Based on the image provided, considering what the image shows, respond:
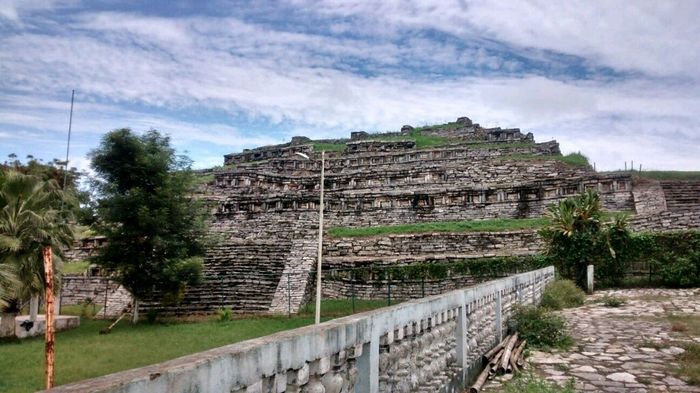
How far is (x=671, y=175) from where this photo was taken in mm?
34188

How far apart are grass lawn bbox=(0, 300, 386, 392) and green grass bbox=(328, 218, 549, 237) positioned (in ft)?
20.1

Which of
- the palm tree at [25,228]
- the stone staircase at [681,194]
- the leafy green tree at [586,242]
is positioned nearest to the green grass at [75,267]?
the palm tree at [25,228]

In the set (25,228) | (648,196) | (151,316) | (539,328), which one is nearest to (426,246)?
(648,196)

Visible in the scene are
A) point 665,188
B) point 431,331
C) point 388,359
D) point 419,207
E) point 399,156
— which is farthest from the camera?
point 399,156

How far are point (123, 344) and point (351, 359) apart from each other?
51.6 ft

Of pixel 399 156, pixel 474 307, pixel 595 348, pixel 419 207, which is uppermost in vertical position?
pixel 399 156

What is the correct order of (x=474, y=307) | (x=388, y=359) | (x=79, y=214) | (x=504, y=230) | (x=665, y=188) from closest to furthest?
(x=388, y=359), (x=474, y=307), (x=79, y=214), (x=504, y=230), (x=665, y=188)

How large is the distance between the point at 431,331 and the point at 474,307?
2.08 m

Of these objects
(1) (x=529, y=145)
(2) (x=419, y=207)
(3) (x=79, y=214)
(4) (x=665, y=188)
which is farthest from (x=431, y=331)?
(1) (x=529, y=145)

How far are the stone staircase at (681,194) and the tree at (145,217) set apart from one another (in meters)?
24.0

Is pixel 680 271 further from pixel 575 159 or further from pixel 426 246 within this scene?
pixel 575 159

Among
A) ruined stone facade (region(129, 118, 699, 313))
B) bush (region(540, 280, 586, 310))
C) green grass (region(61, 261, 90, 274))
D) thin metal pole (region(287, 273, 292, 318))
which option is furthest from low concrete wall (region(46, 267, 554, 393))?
green grass (region(61, 261, 90, 274))

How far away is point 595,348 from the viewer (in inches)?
368

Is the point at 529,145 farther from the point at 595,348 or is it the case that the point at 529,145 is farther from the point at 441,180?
the point at 595,348
